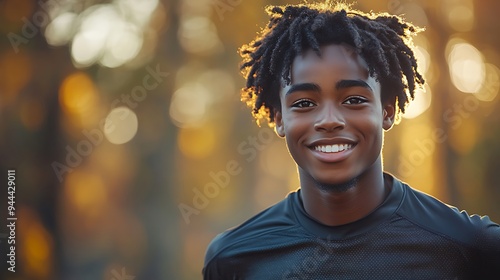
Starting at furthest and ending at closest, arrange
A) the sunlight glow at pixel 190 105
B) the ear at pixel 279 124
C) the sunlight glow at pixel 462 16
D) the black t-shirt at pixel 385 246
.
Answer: the sunlight glow at pixel 190 105 → the sunlight glow at pixel 462 16 → the ear at pixel 279 124 → the black t-shirt at pixel 385 246

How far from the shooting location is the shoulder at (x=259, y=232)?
13.6ft

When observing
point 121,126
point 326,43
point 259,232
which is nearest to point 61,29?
point 121,126

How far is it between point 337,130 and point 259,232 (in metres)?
0.80

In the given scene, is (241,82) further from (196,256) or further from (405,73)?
(405,73)

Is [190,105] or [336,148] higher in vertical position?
[190,105]

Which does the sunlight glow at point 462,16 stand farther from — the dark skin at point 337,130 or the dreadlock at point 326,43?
the dark skin at point 337,130

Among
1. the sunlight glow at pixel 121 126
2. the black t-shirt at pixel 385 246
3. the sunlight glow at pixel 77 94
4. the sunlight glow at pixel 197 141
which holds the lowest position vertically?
the black t-shirt at pixel 385 246

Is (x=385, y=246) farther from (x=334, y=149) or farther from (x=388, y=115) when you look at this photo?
(x=388, y=115)

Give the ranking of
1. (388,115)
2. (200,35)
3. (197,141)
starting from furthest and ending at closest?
1. (197,141)
2. (200,35)
3. (388,115)

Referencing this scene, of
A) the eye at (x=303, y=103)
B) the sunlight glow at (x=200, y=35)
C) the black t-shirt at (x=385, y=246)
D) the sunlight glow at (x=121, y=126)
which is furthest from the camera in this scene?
the sunlight glow at (x=200, y=35)

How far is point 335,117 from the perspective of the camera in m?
3.78

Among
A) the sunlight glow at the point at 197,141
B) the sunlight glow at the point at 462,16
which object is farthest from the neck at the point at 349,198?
the sunlight glow at the point at 197,141

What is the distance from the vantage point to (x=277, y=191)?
2039 centimetres

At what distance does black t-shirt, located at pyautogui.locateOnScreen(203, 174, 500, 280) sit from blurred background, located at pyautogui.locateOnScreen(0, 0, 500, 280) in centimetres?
744
